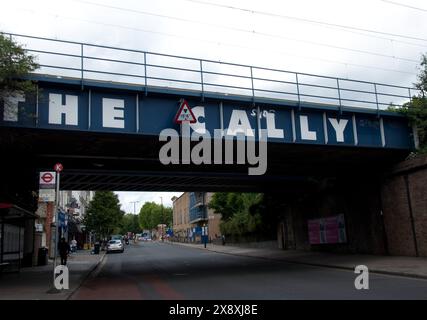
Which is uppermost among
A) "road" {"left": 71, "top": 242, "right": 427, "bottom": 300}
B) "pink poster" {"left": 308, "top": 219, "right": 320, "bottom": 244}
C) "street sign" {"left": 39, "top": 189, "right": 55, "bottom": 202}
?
"street sign" {"left": 39, "top": 189, "right": 55, "bottom": 202}

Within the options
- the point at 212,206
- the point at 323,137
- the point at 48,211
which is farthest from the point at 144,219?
the point at 323,137

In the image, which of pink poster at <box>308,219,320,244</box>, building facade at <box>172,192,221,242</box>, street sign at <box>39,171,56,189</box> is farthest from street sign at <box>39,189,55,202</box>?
building facade at <box>172,192,221,242</box>

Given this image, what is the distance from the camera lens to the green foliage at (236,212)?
4849 centimetres

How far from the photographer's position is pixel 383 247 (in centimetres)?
2503

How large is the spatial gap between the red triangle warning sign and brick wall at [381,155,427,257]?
11.1 meters

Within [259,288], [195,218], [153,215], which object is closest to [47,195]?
[259,288]

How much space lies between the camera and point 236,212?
61.6 meters

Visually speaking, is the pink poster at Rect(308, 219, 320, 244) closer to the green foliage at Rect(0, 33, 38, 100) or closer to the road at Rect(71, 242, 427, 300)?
the road at Rect(71, 242, 427, 300)

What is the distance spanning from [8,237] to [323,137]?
14124mm

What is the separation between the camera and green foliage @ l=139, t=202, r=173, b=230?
154250 mm

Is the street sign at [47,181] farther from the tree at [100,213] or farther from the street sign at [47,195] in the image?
the tree at [100,213]

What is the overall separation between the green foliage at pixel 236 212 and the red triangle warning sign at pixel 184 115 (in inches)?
1087

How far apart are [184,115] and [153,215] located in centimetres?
14274

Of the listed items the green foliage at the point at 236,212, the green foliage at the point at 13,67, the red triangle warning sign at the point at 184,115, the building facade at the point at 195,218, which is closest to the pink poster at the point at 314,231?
the green foliage at the point at 236,212
